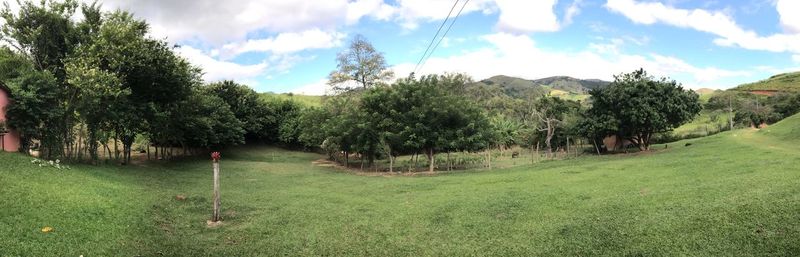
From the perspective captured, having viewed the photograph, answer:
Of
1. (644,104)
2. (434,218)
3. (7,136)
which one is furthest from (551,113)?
(7,136)

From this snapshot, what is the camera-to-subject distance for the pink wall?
21641 mm

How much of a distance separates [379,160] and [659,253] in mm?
39050

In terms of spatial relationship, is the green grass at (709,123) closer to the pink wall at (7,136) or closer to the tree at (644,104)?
the tree at (644,104)

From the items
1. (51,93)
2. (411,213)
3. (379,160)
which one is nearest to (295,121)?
(379,160)

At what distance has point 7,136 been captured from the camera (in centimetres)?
2197

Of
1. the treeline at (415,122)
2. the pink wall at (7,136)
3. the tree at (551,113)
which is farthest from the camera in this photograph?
the tree at (551,113)

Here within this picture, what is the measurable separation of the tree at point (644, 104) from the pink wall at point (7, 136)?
37929 millimetres

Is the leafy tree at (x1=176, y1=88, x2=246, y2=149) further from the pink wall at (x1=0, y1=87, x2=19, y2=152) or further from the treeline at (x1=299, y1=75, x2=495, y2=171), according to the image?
the pink wall at (x1=0, y1=87, x2=19, y2=152)

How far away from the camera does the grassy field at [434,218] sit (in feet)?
30.4

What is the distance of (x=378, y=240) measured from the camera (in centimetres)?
1136

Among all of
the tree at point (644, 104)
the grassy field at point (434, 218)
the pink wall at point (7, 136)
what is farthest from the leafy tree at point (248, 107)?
the tree at point (644, 104)

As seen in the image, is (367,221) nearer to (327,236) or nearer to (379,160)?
(327,236)

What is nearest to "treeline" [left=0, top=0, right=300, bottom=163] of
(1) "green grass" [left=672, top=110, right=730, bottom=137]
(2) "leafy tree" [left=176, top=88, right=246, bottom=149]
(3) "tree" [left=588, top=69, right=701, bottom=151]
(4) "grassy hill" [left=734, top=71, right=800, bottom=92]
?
(2) "leafy tree" [left=176, top=88, right=246, bottom=149]

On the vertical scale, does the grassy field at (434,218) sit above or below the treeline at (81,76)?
below
